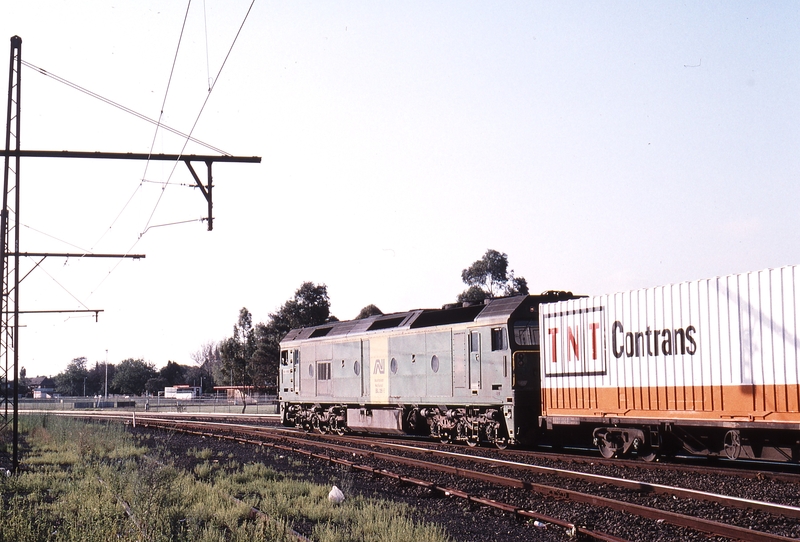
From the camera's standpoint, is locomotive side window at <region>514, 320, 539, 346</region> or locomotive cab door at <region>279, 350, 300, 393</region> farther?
locomotive cab door at <region>279, 350, 300, 393</region>

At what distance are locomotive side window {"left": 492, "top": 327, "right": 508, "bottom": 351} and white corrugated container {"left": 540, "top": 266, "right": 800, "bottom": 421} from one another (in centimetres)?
109

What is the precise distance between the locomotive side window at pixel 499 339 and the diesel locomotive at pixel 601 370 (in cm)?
5

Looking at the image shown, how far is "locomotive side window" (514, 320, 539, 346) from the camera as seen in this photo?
21.1 m

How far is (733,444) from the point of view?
15594 millimetres

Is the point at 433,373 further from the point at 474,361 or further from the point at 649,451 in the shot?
the point at 649,451

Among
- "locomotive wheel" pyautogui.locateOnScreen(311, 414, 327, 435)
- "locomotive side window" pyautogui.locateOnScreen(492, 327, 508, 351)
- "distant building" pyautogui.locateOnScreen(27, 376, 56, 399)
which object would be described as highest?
"locomotive side window" pyautogui.locateOnScreen(492, 327, 508, 351)

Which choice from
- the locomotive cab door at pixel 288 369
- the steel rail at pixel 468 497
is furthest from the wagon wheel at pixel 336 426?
the steel rail at pixel 468 497

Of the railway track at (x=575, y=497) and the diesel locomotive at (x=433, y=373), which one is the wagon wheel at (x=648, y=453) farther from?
the diesel locomotive at (x=433, y=373)

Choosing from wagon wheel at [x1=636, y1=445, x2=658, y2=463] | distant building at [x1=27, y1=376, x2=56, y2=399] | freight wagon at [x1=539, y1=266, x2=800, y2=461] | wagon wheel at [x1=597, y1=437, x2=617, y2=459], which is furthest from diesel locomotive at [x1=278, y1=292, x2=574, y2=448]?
distant building at [x1=27, y1=376, x2=56, y2=399]

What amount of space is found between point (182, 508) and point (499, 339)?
11.2m

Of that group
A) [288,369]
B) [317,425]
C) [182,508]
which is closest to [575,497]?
[182,508]

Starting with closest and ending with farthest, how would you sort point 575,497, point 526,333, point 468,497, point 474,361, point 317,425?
point 575,497, point 468,497, point 526,333, point 474,361, point 317,425

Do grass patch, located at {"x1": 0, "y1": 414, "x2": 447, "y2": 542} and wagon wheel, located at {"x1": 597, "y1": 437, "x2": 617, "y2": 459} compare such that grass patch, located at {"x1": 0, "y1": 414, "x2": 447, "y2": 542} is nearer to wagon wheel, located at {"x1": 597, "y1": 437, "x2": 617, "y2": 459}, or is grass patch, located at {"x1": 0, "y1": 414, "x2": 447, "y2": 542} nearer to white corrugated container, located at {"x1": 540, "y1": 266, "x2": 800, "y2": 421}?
white corrugated container, located at {"x1": 540, "y1": 266, "x2": 800, "y2": 421}

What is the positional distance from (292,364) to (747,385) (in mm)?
22150
